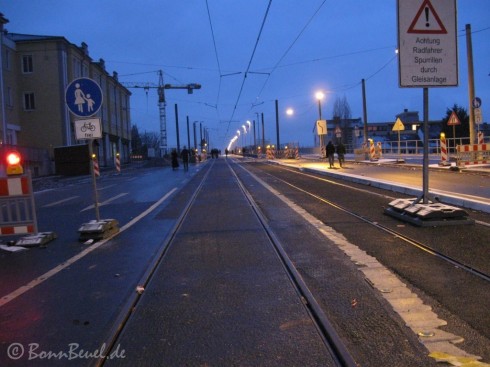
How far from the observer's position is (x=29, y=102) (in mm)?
48156

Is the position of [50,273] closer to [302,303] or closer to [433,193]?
[302,303]

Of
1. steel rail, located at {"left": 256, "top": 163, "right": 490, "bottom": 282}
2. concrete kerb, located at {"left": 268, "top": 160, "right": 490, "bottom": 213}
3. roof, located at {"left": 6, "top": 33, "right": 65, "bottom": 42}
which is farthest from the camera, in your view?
roof, located at {"left": 6, "top": 33, "right": 65, "bottom": 42}

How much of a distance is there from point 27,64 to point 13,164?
43.7 meters

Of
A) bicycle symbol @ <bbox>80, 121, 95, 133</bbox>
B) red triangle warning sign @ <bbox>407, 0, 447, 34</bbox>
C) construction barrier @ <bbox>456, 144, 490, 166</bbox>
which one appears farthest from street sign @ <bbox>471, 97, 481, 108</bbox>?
bicycle symbol @ <bbox>80, 121, 95, 133</bbox>

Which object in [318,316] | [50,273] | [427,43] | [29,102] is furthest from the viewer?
[29,102]

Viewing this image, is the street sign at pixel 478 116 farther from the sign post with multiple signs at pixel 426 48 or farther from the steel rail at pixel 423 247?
the sign post with multiple signs at pixel 426 48

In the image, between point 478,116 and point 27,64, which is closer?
point 478,116

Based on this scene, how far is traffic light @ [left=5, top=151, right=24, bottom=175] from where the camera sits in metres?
9.13

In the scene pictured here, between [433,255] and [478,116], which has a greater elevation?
[478,116]

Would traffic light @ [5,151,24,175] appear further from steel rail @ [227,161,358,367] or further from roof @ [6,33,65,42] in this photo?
roof @ [6,33,65,42]

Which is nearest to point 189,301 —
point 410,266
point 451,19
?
point 410,266

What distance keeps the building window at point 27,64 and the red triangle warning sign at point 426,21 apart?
45490 millimetres

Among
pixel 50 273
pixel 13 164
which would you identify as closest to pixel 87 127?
pixel 13 164

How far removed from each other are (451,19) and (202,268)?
712 centimetres
